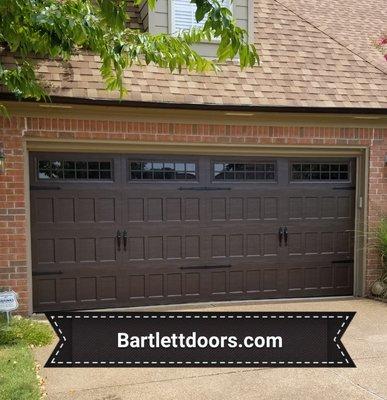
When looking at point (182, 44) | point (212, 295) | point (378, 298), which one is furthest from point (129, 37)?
point (378, 298)

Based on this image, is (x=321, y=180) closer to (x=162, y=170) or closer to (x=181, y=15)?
(x=162, y=170)

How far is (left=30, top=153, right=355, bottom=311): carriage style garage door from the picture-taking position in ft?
22.6

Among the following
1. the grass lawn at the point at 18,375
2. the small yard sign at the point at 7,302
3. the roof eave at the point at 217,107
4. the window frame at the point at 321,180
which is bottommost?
the grass lawn at the point at 18,375

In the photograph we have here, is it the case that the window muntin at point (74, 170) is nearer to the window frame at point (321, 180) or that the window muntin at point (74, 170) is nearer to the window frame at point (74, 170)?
the window frame at point (74, 170)

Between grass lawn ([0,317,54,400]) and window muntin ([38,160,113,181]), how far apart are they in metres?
2.06

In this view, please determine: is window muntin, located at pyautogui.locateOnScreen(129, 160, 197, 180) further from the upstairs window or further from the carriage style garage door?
the upstairs window

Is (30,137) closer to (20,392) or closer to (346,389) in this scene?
(20,392)

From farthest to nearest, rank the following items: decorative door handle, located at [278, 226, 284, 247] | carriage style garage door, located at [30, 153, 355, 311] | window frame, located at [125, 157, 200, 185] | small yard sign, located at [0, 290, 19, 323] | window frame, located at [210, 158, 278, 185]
A: decorative door handle, located at [278, 226, 284, 247]
window frame, located at [210, 158, 278, 185]
window frame, located at [125, 157, 200, 185]
carriage style garage door, located at [30, 153, 355, 311]
small yard sign, located at [0, 290, 19, 323]

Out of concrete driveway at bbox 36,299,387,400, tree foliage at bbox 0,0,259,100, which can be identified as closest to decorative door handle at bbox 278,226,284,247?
concrete driveway at bbox 36,299,387,400

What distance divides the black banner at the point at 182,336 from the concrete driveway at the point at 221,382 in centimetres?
35

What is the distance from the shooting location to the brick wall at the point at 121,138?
651 cm

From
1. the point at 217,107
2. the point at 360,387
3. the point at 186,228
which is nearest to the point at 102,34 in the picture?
the point at 217,107

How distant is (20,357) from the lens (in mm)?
4984

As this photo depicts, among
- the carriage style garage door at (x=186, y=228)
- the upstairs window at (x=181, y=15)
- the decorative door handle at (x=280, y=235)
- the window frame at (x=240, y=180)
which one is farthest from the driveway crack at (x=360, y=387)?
the upstairs window at (x=181, y=15)
